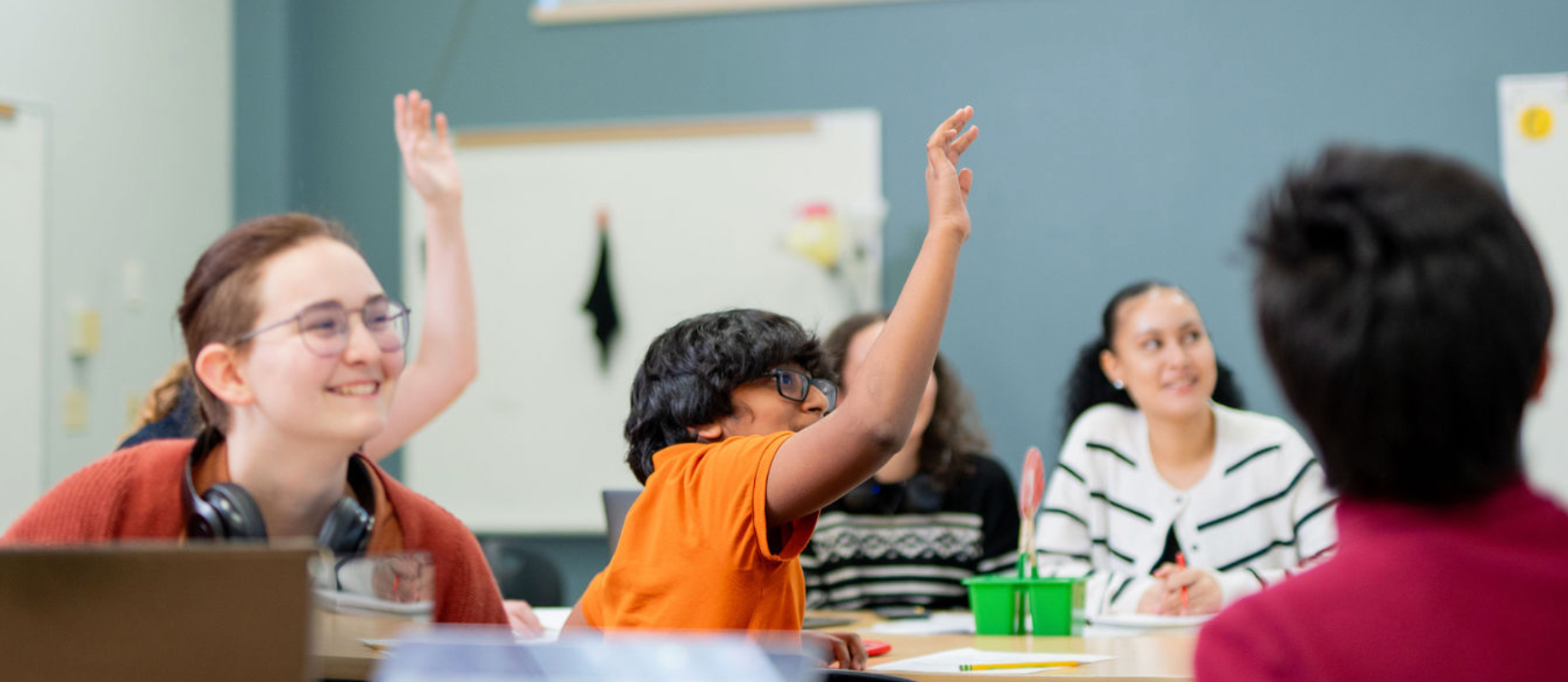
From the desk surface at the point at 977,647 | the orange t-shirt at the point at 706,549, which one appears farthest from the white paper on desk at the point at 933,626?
the orange t-shirt at the point at 706,549

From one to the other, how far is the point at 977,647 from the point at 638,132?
2655 millimetres

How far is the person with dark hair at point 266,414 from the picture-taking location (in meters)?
1.35

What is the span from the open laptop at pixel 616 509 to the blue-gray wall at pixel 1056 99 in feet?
6.68

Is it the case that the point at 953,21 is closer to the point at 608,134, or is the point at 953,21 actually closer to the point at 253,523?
the point at 608,134

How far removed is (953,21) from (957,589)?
75.6 inches

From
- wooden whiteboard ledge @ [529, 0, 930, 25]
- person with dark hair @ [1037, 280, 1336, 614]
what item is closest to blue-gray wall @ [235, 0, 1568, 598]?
wooden whiteboard ledge @ [529, 0, 930, 25]

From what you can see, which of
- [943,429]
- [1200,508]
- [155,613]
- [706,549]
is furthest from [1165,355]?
[155,613]

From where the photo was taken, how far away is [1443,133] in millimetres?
3660

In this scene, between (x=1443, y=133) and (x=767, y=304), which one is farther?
(x=767, y=304)

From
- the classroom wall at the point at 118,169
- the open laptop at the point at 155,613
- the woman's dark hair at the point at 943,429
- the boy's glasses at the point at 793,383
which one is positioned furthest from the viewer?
the classroom wall at the point at 118,169

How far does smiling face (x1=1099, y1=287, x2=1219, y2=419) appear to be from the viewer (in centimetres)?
269

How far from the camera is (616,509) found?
1.97 metres

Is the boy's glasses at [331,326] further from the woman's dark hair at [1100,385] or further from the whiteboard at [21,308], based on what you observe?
the whiteboard at [21,308]

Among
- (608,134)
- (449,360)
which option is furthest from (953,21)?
(449,360)
